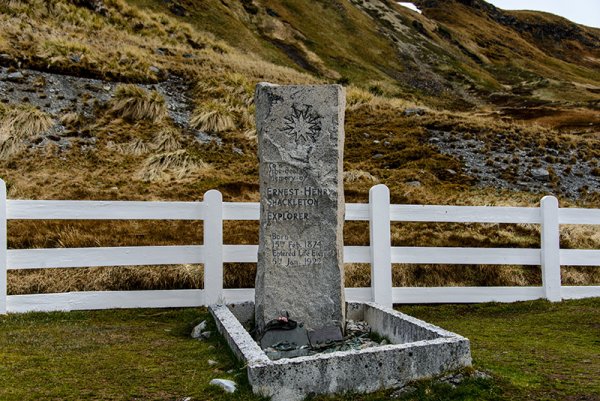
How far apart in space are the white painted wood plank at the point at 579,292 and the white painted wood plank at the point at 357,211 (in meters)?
3.63

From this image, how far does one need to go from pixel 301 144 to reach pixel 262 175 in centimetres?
62

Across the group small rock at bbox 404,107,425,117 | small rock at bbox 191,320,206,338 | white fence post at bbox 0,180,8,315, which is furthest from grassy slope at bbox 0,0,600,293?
small rock at bbox 191,320,206,338

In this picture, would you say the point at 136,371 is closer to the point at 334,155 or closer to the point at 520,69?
the point at 334,155

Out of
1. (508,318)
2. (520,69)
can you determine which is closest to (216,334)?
(508,318)

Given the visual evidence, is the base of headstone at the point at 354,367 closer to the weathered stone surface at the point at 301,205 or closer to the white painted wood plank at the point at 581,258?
the weathered stone surface at the point at 301,205

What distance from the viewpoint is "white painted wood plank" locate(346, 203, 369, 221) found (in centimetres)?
1003

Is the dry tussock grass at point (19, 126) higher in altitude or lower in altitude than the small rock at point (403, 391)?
higher

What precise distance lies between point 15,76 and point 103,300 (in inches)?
668

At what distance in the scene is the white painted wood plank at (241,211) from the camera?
9875 millimetres

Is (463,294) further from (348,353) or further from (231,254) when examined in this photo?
(348,353)

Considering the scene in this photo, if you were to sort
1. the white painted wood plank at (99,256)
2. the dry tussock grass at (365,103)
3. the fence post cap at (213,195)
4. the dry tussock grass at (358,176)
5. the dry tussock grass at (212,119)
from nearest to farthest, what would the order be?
1. the white painted wood plank at (99,256)
2. the fence post cap at (213,195)
3. the dry tussock grass at (358,176)
4. the dry tussock grass at (212,119)
5. the dry tussock grass at (365,103)

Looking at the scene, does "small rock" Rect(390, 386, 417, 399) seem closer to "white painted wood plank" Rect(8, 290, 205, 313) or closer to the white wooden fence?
the white wooden fence

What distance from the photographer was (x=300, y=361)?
527 cm

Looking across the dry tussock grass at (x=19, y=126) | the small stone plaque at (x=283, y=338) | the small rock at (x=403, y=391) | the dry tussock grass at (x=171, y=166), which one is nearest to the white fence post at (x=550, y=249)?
the small stone plaque at (x=283, y=338)
